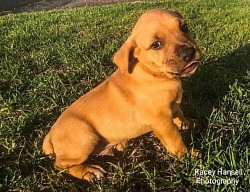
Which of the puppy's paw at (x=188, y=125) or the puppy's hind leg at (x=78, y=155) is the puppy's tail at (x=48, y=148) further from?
the puppy's paw at (x=188, y=125)

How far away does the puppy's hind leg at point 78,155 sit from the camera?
11.6ft

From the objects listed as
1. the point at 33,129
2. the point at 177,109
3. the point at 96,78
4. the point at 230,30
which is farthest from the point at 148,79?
the point at 230,30

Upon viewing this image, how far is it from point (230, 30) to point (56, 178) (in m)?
5.18

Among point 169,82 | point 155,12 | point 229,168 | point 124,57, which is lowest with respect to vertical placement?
point 229,168

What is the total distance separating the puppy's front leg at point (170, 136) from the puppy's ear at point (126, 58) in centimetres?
61

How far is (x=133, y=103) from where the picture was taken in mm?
3617

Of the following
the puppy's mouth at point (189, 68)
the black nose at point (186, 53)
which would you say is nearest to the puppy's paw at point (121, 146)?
the puppy's mouth at point (189, 68)

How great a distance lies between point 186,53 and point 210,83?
1.77 m

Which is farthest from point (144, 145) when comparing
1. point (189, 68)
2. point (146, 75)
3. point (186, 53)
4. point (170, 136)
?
point (186, 53)

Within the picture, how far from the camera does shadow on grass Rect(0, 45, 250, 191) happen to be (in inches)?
138

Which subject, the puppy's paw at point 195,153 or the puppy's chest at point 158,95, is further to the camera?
the puppy's chest at point 158,95

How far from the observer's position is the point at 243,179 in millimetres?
2895

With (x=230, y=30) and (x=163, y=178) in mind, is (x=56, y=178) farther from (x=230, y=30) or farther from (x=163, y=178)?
(x=230, y=30)

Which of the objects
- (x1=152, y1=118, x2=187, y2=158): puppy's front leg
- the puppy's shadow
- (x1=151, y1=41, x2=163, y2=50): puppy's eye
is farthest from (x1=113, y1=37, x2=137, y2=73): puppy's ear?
the puppy's shadow
